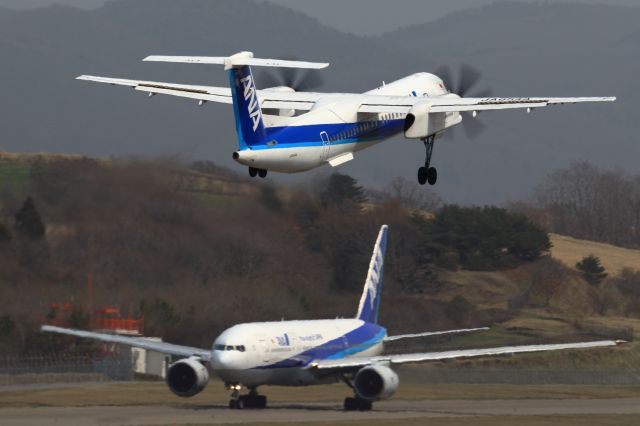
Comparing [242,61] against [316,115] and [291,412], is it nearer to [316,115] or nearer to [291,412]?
[316,115]

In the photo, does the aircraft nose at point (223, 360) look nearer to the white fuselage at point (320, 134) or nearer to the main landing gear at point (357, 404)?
the main landing gear at point (357, 404)

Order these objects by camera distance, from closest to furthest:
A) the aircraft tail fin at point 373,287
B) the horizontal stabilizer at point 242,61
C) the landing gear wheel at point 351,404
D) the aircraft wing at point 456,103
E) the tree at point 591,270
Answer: the horizontal stabilizer at point 242,61 → the aircraft wing at point 456,103 → the landing gear wheel at point 351,404 → the aircraft tail fin at point 373,287 → the tree at point 591,270

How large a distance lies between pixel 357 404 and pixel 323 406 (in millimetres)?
2928

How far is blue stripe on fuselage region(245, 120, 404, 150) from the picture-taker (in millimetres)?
49531

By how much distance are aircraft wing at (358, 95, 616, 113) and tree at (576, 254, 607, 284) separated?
64559 mm

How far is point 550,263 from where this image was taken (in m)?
114

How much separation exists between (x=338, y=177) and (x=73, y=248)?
1832 cm

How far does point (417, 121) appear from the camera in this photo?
53406mm

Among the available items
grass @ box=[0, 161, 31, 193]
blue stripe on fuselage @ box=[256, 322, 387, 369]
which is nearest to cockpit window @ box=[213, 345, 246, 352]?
blue stripe on fuselage @ box=[256, 322, 387, 369]

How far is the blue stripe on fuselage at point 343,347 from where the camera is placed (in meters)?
69.6

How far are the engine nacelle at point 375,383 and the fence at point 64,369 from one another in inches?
831

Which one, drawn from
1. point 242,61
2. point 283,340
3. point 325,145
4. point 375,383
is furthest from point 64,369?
point 242,61

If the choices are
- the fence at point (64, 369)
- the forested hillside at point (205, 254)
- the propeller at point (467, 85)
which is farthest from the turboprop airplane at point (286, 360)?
the propeller at point (467, 85)

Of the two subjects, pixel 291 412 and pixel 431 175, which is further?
pixel 291 412
